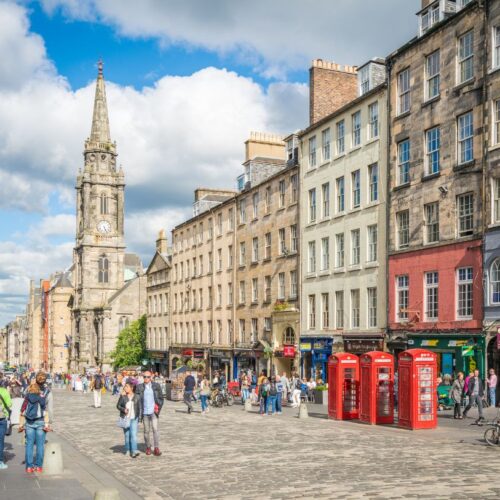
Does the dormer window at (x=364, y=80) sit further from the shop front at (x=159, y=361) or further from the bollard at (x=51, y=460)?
the shop front at (x=159, y=361)

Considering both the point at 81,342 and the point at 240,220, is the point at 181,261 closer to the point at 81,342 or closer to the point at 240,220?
the point at 240,220

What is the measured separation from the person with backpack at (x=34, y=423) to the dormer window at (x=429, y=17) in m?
25.1

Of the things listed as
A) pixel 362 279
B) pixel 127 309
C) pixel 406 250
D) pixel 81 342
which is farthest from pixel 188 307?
pixel 81 342

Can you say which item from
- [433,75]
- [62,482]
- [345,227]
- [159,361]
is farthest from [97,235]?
[62,482]

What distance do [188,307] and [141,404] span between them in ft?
159

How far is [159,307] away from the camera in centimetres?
7669

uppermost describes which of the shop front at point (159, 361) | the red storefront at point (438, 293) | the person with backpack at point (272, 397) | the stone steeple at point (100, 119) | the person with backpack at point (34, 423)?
the stone steeple at point (100, 119)

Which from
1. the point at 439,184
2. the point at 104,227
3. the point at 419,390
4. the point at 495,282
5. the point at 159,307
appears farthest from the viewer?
the point at 104,227

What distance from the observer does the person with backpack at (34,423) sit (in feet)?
49.0

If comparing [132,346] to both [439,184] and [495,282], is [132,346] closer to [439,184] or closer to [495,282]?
[439,184]

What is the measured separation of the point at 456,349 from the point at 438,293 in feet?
8.38

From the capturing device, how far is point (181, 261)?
69188 millimetres

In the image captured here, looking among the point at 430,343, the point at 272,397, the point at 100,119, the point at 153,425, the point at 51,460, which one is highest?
the point at 100,119

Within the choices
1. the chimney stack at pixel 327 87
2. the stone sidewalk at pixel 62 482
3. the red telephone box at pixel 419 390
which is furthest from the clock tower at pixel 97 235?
the stone sidewalk at pixel 62 482
